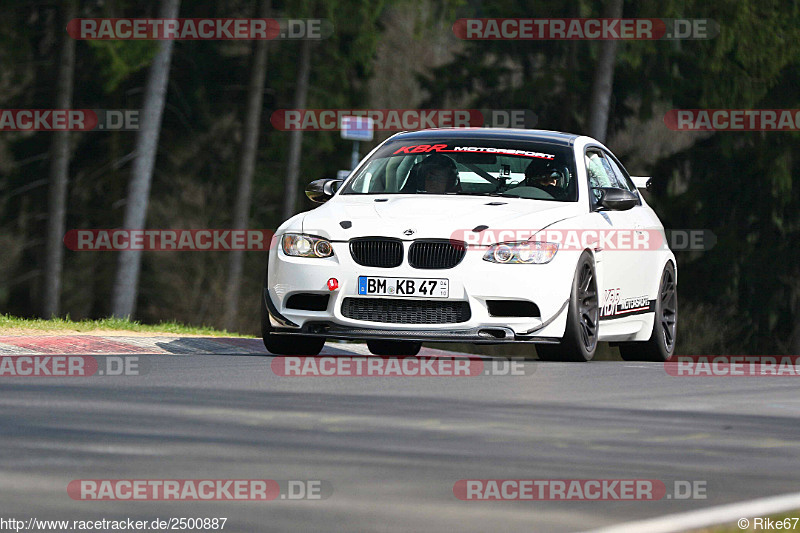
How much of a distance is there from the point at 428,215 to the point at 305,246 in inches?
36.7

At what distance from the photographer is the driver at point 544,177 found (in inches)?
546

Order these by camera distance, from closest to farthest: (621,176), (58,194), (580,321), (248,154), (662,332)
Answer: (580,321)
(662,332)
(621,176)
(58,194)
(248,154)

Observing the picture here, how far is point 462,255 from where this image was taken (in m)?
12.5

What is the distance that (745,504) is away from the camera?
252 inches

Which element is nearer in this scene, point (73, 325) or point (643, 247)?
point (643, 247)

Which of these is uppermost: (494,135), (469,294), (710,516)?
(494,135)

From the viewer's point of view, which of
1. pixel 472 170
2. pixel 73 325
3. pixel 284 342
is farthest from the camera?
pixel 73 325

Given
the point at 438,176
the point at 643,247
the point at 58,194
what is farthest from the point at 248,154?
the point at 438,176

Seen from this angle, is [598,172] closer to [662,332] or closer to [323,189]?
[662,332]

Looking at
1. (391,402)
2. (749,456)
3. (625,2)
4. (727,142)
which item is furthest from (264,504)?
(727,142)

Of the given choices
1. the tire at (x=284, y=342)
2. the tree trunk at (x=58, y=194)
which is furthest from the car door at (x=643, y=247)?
the tree trunk at (x=58, y=194)

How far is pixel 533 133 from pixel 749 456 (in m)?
7.03

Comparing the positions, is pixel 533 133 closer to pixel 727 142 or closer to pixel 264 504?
pixel 264 504

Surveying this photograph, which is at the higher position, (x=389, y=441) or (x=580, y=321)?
(x=580, y=321)
